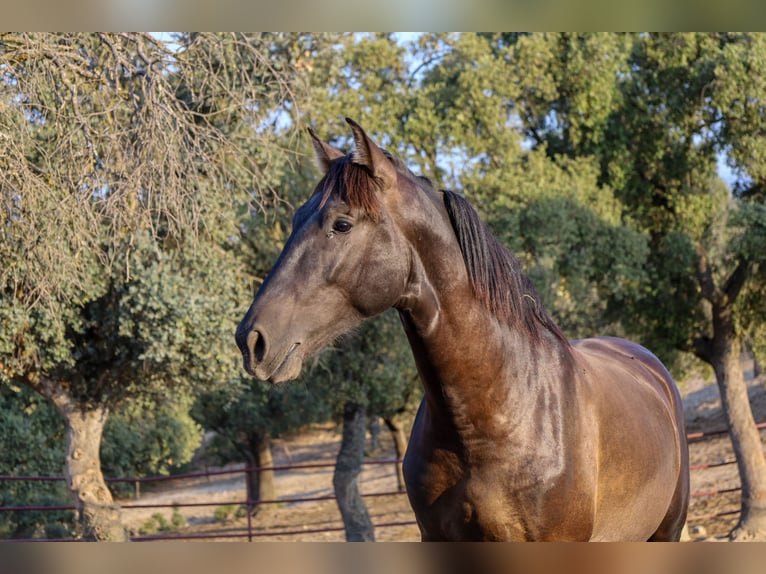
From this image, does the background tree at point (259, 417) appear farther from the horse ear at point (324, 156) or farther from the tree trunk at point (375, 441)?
the horse ear at point (324, 156)

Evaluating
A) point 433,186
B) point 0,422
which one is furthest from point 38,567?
point 0,422

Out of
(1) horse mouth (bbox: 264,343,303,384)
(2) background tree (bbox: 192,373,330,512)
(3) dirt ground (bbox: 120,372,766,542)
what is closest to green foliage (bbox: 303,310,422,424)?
(2) background tree (bbox: 192,373,330,512)

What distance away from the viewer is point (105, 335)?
7934mm

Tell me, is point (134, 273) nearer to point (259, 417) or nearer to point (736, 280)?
point (736, 280)

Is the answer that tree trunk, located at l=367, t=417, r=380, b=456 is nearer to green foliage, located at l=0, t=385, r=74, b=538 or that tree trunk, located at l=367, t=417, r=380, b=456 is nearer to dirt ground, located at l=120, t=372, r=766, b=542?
dirt ground, located at l=120, t=372, r=766, b=542

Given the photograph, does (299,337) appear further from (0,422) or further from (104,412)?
(0,422)

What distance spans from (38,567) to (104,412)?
7.78 metres

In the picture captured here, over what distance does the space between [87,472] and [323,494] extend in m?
13.9

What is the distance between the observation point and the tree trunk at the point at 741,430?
1240cm

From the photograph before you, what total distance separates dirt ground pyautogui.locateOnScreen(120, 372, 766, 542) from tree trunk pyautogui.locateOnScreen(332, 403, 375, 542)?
1.17 ft

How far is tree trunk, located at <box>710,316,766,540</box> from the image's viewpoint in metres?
12.4

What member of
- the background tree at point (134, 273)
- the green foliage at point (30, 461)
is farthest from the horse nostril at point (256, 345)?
the green foliage at point (30, 461)

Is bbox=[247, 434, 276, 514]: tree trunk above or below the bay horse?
below
